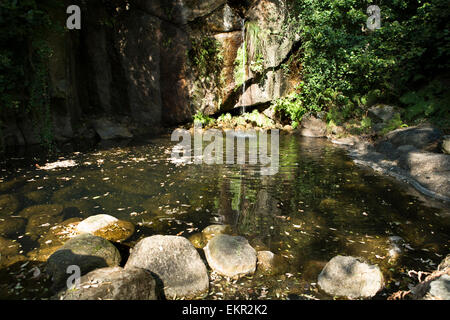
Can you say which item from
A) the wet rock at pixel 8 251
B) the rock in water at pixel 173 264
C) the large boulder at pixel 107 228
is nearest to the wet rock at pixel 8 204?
the wet rock at pixel 8 251

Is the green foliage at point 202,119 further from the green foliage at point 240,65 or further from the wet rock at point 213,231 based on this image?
the wet rock at point 213,231

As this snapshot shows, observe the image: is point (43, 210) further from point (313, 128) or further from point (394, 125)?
point (313, 128)

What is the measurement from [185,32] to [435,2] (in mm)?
10748

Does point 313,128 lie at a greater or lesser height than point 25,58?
lesser

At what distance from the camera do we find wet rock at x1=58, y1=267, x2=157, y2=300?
2417 mm

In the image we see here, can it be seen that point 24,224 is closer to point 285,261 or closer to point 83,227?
point 83,227

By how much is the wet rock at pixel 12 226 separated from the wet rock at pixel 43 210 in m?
0.18

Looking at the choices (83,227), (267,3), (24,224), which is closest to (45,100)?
(24,224)

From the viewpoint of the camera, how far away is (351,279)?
9.84 feet

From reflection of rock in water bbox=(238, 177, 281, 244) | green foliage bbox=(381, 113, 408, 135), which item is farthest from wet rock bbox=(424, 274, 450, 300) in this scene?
green foliage bbox=(381, 113, 408, 135)

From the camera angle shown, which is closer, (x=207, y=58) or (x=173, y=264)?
(x=173, y=264)

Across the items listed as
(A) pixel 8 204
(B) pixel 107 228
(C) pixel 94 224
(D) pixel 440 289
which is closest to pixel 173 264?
(B) pixel 107 228

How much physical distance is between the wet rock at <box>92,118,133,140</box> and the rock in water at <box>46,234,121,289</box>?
9.35 metres

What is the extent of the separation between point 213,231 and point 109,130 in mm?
9694
